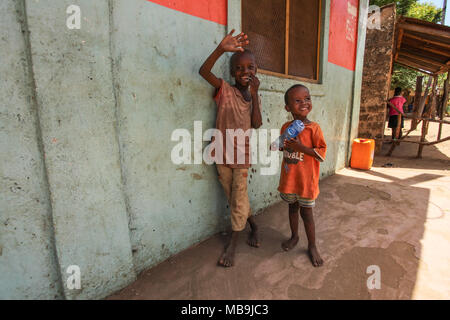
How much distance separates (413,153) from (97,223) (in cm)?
799

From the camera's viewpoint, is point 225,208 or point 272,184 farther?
point 272,184

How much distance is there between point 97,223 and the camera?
155cm

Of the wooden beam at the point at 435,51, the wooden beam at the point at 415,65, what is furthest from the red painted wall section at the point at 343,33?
the wooden beam at the point at 415,65

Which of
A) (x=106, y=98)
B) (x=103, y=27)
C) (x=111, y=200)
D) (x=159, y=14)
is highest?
(x=159, y=14)

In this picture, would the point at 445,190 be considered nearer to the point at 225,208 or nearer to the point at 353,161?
the point at 353,161

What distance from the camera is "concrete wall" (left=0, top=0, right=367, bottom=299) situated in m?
1.28

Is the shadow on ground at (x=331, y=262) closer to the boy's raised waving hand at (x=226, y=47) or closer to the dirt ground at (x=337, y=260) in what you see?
the dirt ground at (x=337, y=260)

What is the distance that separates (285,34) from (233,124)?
6.02 feet

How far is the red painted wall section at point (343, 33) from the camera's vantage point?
3.87 m

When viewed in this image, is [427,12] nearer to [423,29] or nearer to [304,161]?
[423,29]

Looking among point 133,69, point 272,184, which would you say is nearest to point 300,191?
point 272,184

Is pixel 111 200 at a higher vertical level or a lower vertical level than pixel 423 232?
higher

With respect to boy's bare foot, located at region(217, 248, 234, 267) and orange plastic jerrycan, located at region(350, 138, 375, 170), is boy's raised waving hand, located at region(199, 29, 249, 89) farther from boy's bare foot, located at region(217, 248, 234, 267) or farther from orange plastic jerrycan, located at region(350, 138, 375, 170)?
orange plastic jerrycan, located at region(350, 138, 375, 170)

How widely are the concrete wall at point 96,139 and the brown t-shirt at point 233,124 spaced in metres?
0.19
